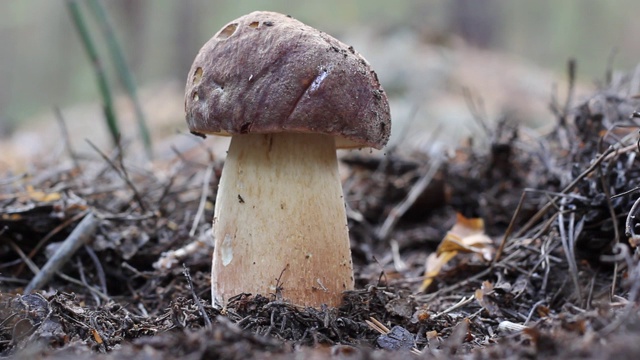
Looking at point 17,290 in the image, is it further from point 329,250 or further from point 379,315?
point 379,315

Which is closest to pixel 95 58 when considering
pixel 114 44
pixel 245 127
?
pixel 114 44

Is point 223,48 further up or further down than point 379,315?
further up

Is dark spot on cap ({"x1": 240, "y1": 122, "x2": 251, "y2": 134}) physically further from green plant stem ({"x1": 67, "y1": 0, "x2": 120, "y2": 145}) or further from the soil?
green plant stem ({"x1": 67, "y1": 0, "x2": 120, "y2": 145})

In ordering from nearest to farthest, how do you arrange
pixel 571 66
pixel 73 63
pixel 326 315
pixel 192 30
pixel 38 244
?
pixel 326 315
pixel 38 244
pixel 571 66
pixel 192 30
pixel 73 63

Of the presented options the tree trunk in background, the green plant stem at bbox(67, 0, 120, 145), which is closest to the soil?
the green plant stem at bbox(67, 0, 120, 145)

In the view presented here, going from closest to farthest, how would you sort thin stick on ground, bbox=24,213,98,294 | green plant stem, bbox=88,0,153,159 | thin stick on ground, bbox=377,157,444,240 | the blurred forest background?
thin stick on ground, bbox=24,213,98,294, thin stick on ground, bbox=377,157,444,240, green plant stem, bbox=88,0,153,159, the blurred forest background

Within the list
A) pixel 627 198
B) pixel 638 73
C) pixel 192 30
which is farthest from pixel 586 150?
pixel 192 30
